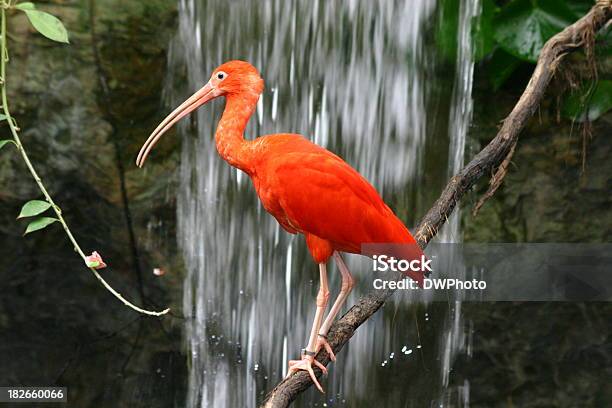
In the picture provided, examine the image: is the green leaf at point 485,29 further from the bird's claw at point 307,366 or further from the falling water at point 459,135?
the bird's claw at point 307,366

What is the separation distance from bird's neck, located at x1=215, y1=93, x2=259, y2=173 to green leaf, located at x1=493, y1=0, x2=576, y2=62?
1524 mm

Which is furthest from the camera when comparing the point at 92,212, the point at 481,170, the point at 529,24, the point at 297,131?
the point at 92,212

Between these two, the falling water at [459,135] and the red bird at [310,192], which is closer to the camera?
the red bird at [310,192]

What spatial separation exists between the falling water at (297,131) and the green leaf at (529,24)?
22 centimetres

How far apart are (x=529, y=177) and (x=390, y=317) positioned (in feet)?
2.74

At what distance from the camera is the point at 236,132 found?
197 cm

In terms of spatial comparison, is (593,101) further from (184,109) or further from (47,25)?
(47,25)

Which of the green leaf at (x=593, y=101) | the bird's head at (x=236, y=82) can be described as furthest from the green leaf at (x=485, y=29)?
the bird's head at (x=236, y=82)

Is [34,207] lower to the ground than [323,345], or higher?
higher

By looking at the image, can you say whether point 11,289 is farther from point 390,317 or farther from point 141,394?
point 390,317

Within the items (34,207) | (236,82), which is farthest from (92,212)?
(236,82)

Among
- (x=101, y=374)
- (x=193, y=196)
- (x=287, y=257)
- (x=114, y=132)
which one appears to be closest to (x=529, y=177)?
(x=287, y=257)

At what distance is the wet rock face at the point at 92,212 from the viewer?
3.38m

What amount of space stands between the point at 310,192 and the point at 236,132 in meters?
0.24
